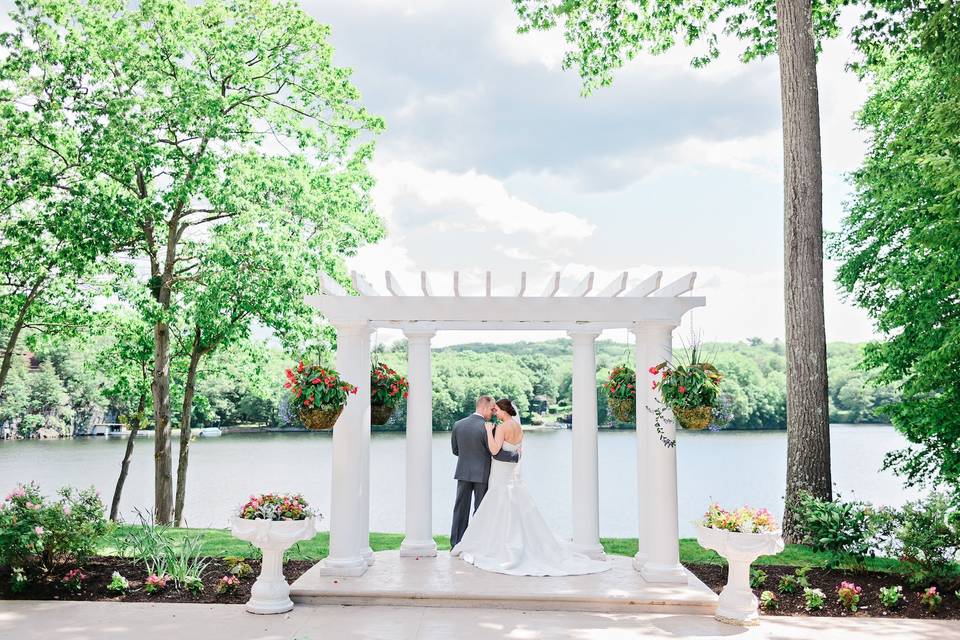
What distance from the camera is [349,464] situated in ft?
25.6

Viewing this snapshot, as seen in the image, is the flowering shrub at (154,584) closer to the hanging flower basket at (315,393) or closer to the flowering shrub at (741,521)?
the hanging flower basket at (315,393)

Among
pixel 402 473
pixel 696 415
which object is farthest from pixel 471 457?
pixel 402 473

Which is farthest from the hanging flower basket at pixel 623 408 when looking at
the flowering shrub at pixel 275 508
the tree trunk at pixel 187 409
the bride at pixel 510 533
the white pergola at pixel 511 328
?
the tree trunk at pixel 187 409

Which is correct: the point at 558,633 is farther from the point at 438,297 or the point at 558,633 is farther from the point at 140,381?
the point at 140,381

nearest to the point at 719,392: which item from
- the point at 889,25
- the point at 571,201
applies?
the point at 889,25

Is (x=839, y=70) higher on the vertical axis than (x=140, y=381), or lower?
higher

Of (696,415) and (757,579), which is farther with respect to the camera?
(757,579)

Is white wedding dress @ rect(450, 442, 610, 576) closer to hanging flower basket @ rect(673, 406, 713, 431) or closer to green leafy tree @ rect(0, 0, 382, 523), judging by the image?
hanging flower basket @ rect(673, 406, 713, 431)

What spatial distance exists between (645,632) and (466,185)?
42201mm

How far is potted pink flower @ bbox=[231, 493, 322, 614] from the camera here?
6895mm

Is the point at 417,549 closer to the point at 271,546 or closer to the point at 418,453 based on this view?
the point at 418,453

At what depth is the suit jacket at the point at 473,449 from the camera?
9.27 metres

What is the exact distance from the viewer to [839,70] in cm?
1363

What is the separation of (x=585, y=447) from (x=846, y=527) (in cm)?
325
